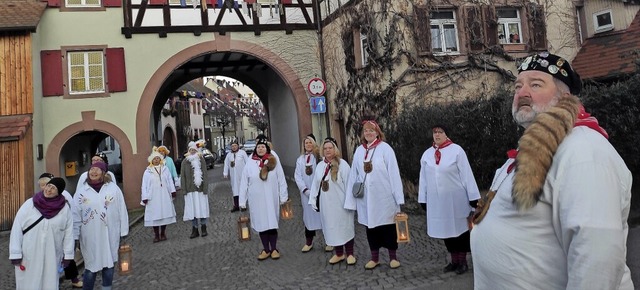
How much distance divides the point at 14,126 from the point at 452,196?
11.4 m

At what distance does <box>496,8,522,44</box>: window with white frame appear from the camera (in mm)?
12531

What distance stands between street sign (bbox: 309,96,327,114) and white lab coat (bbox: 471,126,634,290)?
1263cm

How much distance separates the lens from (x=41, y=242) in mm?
4559

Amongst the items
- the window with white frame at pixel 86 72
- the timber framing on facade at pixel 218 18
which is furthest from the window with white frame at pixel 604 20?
the window with white frame at pixel 86 72

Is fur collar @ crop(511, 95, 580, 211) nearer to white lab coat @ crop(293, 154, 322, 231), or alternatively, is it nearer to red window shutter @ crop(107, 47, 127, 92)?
white lab coat @ crop(293, 154, 322, 231)

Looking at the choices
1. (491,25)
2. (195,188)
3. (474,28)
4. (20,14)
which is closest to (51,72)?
(20,14)

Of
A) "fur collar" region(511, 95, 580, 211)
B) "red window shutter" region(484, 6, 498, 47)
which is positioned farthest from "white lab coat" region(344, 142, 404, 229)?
"red window shutter" region(484, 6, 498, 47)

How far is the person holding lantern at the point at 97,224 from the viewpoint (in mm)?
5164

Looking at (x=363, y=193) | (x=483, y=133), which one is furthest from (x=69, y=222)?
(x=483, y=133)

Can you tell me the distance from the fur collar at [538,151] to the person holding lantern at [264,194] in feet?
17.1

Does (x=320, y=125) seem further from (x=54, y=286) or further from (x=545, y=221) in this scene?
(x=545, y=221)

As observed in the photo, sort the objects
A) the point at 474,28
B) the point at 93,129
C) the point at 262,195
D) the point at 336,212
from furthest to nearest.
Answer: the point at 93,129 < the point at 474,28 < the point at 262,195 < the point at 336,212

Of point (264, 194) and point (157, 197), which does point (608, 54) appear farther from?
point (157, 197)

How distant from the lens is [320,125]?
15672mm
